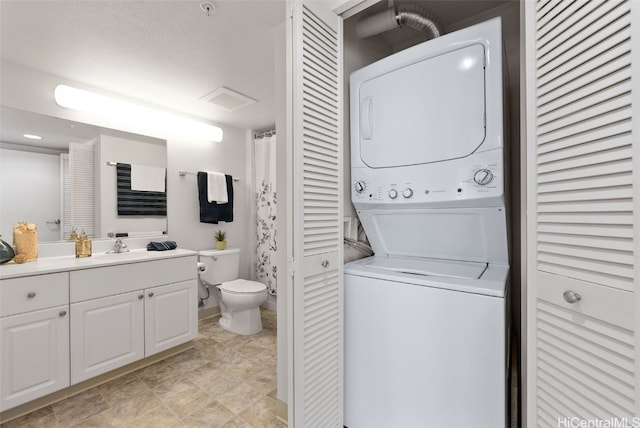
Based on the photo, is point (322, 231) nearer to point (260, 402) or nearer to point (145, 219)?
point (260, 402)

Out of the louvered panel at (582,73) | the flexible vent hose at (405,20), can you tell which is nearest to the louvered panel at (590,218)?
the louvered panel at (582,73)

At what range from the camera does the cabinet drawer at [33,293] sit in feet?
5.16

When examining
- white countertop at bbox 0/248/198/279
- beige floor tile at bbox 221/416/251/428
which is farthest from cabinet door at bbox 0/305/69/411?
beige floor tile at bbox 221/416/251/428

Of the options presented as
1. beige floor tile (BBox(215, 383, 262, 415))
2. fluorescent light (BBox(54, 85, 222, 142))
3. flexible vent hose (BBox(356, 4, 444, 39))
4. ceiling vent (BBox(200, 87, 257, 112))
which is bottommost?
beige floor tile (BBox(215, 383, 262, 415))

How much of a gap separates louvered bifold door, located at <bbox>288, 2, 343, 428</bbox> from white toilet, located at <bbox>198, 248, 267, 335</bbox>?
4.91ft

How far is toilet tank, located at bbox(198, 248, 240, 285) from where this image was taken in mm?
3024

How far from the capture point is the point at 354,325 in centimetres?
146

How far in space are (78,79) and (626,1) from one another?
10.2ft

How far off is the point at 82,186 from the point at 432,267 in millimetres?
2744

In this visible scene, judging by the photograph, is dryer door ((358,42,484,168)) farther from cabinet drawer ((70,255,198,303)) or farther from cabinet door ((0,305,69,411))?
cabinet door ((0,305,69,411))

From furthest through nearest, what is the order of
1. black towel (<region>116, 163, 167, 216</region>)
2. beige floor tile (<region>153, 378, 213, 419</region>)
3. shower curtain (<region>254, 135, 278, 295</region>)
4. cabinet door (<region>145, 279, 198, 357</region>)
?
shower curtain (<region>254, 135, 278, 295</region>), black towel (<region>116, 163, 167, 216</region>), cabinet door (<region>145, 279, 198, 357</region>), beige floor tile (<region>153, 378, 213, 419</region>)

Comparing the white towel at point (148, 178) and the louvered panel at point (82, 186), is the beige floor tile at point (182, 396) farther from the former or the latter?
the white towel at point (148, 178)

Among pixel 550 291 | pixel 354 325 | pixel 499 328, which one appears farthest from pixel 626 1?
pixel 354 325

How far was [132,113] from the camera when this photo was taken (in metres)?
2.60
